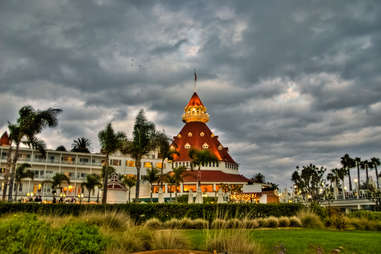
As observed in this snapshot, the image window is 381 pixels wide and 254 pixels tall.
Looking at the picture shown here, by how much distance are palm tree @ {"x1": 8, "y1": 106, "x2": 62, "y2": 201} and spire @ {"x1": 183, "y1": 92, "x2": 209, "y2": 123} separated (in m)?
54.5

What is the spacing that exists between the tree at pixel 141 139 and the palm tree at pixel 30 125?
10251 millimetres

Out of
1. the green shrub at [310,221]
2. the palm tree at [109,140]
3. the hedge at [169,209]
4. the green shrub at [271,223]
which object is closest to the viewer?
the hedge at [169,209]

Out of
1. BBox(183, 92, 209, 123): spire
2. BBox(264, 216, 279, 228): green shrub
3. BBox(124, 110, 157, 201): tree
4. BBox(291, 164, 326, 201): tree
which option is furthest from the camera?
BBox(183, 92, 209, 123): spire

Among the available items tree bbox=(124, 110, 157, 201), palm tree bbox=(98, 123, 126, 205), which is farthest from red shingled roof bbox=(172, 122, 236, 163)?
palm tree bbox=(98, 123, 126, 205)

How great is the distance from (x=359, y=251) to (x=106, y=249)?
9.26 meters

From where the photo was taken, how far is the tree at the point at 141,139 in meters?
37.1

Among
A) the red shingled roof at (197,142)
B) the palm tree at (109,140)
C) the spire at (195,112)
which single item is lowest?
the palm tree at (109,140)

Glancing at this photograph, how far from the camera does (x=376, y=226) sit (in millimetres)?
21453

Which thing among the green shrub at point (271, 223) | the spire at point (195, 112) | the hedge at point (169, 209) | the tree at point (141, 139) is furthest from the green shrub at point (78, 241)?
the spire at point (195, 112)

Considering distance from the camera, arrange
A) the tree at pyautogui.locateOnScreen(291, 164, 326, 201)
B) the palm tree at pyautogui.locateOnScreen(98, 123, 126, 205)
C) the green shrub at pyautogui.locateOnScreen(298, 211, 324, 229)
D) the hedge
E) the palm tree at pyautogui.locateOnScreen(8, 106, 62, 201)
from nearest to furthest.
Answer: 1. the hedge
2. the green shrub at pyautogui.locateOnScreen(298, 211, 324, 229)
3. the palm tree at pyautogui.locateOnScreen(8, 106, 62, 201)
4. the palm tree at pyautogui.locateOnScreen(98, 123, 126, 205)
5. the tree at pyautogui.locateOnScreen(291, 164, 326, 201)

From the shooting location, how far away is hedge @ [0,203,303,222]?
20.0m

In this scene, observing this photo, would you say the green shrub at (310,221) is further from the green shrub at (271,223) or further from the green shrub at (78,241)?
the green shrub at (78,241)

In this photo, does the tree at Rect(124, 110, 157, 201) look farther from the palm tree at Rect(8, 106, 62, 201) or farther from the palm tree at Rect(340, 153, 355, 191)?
the palm tree at Rect(340, 153, 355, 191)

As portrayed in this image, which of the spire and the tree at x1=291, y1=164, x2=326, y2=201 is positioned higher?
the spire
